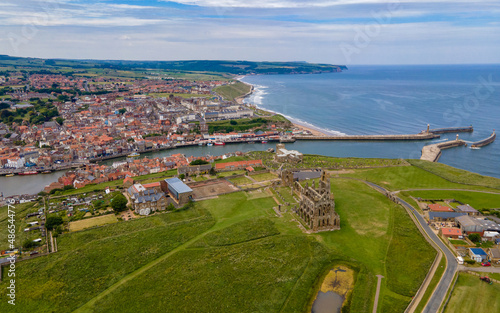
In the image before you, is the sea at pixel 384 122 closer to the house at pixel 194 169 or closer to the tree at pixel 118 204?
the house at pixel 194 169

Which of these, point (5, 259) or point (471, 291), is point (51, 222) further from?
point (471, 291)

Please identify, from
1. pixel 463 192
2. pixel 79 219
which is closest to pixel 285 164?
pixel 463 192

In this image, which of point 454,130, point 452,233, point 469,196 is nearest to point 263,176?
point 452,233

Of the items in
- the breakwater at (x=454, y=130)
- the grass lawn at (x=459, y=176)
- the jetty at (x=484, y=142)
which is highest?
the breakwater at (x=454, y=130)

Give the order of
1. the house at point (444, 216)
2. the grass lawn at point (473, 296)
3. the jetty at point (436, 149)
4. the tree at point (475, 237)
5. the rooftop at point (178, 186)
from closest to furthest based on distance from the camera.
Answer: the grass lawn at point (473, 296)
the tree at point (475, 237)
the house at point (444, 216)
the rooftop at point (178, 186)
the jetty at point (436, 149)

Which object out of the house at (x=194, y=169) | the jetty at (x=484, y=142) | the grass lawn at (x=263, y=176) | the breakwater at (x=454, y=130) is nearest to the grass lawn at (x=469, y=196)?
the grass lawn at (x=263, y=176)

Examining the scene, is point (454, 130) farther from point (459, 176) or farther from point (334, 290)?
point (334, 290)

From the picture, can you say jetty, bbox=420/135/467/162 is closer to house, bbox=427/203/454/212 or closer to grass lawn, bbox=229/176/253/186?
house, bbox=427/203/454/212
